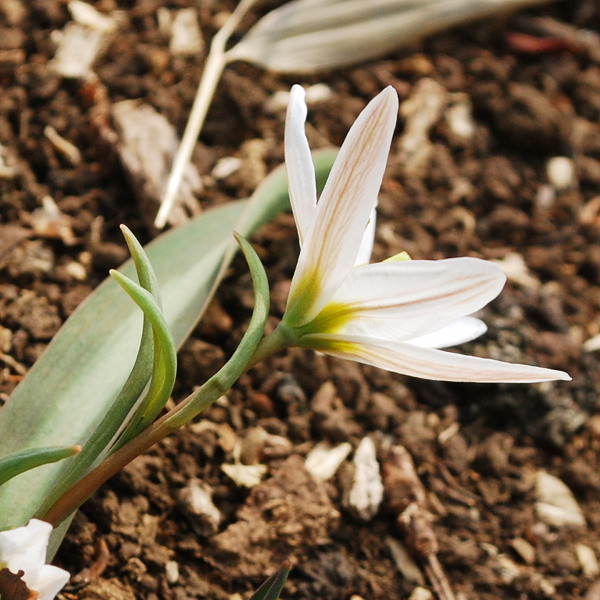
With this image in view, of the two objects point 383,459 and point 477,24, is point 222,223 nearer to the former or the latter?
A: point 383,459

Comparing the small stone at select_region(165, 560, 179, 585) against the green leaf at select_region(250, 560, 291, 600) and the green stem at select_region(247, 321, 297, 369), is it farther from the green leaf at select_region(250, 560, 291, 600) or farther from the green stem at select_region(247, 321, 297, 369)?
the green stem at select_region(247, 321, 297, 369)

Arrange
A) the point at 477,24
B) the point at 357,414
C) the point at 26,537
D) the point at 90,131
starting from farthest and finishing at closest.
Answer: the point at 477,24 → the point at 90,131 → the point at 357,414 → the point at 26,537

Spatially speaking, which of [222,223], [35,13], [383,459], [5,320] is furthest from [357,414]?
[35,13]

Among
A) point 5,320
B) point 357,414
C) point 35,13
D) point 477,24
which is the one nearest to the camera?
point 5,320

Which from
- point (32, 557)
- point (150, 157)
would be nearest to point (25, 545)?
point (32, 557)

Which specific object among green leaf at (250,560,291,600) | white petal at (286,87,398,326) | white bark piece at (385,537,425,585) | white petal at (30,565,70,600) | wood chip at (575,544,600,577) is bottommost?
wood chip at (575,544,600,577)

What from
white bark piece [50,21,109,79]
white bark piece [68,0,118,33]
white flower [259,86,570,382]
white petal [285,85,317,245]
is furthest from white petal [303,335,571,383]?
white bark piece [68,0,118,33]
